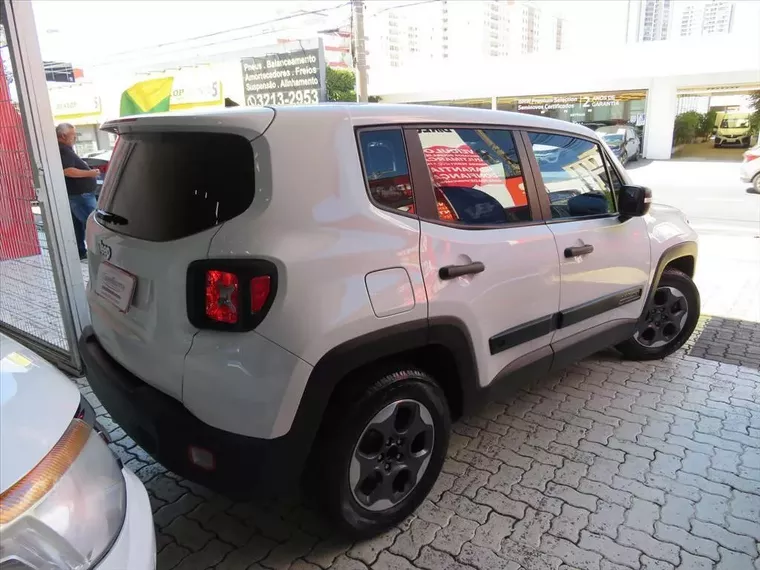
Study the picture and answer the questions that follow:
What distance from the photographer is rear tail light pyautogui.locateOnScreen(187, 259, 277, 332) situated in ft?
6.28

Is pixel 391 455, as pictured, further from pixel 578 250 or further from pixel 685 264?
pixel 685 264

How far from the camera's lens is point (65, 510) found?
52.1 inches

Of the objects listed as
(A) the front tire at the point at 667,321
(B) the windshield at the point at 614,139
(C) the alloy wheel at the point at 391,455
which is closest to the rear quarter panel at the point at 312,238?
(C) the alloy wheel at the point at 391,455

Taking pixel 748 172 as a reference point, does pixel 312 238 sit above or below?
above

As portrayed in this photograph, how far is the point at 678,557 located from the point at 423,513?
1.08m

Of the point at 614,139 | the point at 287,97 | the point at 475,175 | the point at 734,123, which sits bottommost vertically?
the point at 614,139

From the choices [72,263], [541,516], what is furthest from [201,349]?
[72,263]

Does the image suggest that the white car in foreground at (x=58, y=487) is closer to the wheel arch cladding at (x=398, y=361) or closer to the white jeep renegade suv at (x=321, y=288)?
the white jeep renegade suv at (x=321, y=288)

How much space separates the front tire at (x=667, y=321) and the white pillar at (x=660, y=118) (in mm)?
21732

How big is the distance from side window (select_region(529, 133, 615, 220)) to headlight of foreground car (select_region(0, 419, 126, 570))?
247cm

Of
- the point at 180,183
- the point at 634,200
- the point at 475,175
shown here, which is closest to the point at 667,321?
the point at 634,200

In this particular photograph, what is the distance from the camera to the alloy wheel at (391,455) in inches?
90.9

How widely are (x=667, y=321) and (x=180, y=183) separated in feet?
11.9

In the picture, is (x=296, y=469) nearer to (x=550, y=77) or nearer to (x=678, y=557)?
(x=678, y=557)
